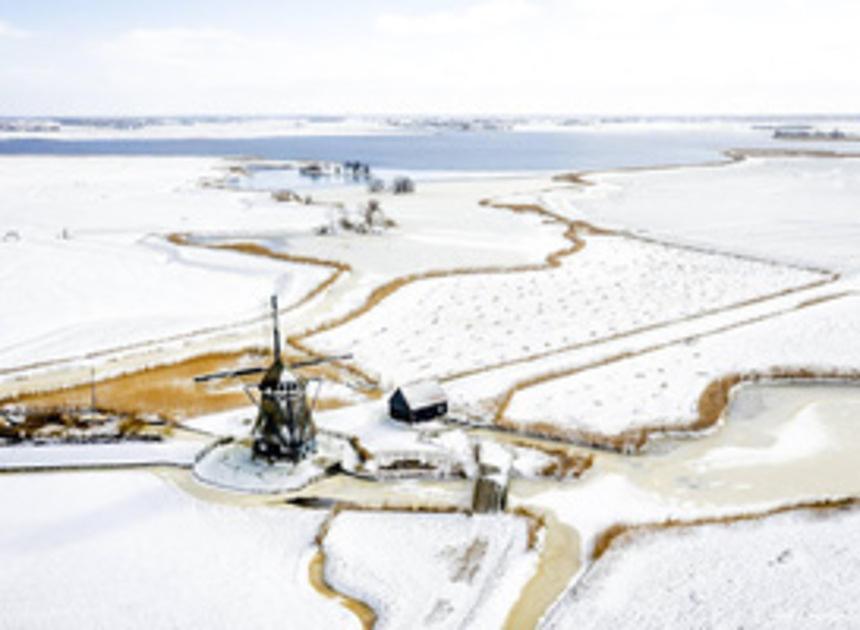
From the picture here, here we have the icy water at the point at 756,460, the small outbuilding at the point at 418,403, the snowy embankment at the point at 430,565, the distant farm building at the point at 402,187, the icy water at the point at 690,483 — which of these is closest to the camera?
the snowy embankment at the point at 430,565

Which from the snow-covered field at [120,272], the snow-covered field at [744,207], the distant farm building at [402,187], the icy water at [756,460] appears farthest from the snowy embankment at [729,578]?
the distant farm building at [402,187]

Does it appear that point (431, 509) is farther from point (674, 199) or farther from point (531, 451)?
point (674, 199)

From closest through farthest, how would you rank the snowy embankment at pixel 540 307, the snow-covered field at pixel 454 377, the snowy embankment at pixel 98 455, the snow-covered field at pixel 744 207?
the snow-covered field at pixel 454 377, the snowy embankment at pixel 98 455, the snowy embankment at pixel 540 307, the snow-covered field at pixel 744 207

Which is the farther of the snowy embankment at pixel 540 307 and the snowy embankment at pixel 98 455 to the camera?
the snowy embankment at pixel 540 307

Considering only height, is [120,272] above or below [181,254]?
below

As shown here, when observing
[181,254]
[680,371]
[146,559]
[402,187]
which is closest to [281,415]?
[146,559]

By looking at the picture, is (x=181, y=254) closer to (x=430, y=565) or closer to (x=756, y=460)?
(x=430, y=565)

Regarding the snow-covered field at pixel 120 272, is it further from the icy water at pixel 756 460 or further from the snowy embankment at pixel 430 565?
the icy water at pixel 756 460

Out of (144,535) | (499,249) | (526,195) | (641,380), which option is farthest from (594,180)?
(144,535)
